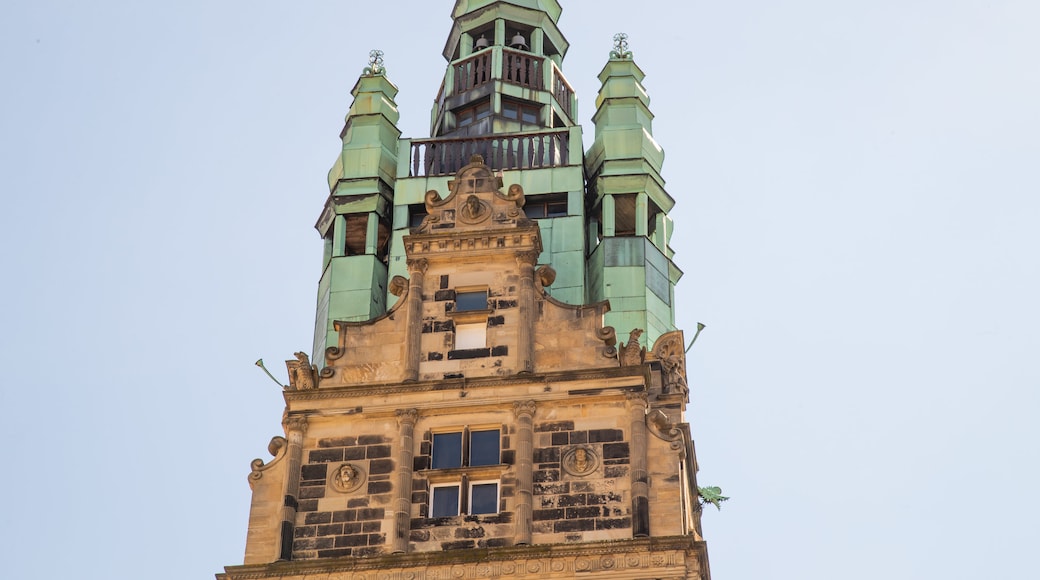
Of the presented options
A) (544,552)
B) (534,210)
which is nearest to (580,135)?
(534,210)

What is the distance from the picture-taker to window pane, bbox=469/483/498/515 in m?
35.8

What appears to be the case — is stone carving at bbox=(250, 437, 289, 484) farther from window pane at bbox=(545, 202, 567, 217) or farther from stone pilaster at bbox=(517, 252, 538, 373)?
window pane at bbox=(545, 202, 567, 217)

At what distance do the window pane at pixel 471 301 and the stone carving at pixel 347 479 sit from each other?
3.79 m

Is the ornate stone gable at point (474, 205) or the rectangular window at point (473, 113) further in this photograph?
the rectangular window at point (473, 113)

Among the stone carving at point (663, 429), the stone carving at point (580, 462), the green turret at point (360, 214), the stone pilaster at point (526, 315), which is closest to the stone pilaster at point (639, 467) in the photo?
the stone carving at point (663, 429)

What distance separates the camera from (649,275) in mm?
41844

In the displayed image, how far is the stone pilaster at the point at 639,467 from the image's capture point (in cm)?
3494

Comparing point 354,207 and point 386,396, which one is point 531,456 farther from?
point 354,207

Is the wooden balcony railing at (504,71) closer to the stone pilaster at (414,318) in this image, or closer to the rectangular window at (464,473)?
the stone pilaster at (414,318)

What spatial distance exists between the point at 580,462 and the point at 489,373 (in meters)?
2.65

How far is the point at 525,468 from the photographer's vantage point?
118 feet

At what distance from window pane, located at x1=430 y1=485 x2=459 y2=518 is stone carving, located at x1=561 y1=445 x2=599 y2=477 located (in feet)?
6.34

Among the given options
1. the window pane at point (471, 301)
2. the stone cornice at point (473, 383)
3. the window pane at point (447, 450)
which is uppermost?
the window pane at point (471, 301)

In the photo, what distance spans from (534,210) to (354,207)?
3693 mm
